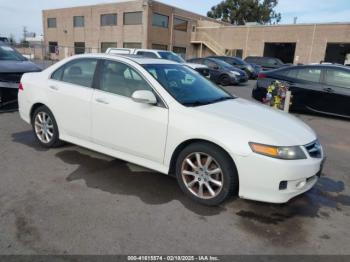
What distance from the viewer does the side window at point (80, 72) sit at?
4.42 metres

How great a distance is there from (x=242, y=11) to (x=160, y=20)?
2909cm

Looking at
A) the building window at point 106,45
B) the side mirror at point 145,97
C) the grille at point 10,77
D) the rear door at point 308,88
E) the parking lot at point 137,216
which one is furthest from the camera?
the building window at point 106,45

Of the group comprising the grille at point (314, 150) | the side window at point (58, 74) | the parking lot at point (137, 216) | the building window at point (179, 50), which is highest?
the building window at point (179, 50)

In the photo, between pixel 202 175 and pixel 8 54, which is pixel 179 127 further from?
pixel 8 54

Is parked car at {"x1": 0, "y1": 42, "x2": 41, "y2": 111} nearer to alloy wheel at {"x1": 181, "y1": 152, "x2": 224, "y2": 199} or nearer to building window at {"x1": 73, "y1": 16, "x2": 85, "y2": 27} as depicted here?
alloy wheel at {"x1": 181, "y1": 152, "x2": 224, "y2": 199}

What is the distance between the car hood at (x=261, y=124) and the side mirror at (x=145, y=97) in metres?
0.52

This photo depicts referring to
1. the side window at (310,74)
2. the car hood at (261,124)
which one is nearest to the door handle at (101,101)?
the car hood at (261,124)

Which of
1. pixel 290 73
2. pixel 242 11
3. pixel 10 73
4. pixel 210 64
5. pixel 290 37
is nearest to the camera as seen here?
pixel 10 73

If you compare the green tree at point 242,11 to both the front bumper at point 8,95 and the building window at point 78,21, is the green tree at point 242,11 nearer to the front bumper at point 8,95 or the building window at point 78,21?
the building window at point 78,21

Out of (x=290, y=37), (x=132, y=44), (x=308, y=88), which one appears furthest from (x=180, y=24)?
(x=308, y=88)

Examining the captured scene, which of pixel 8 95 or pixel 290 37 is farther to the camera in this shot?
pixel 290 37

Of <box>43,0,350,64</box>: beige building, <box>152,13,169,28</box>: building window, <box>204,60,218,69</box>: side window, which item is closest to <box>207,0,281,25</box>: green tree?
<box>43,0,350,64</box>: beige building

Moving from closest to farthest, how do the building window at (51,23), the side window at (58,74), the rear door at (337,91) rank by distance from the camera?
the side window at (58,74) → the rear door at (337,91) → the building window at (51,23)

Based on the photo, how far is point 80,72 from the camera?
457cm
